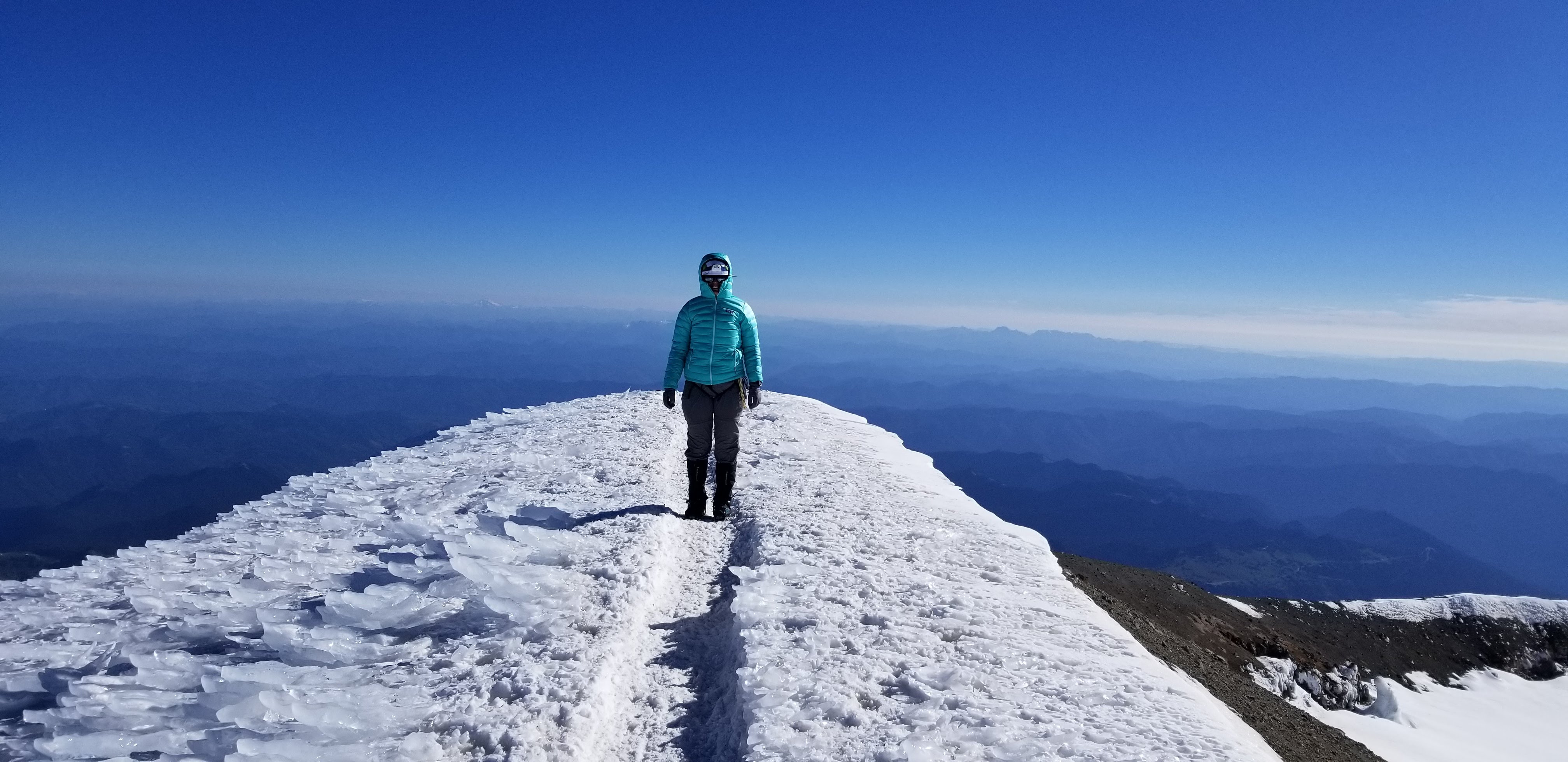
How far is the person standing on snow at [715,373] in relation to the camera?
30.9 ft

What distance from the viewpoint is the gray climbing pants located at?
31.7 feet

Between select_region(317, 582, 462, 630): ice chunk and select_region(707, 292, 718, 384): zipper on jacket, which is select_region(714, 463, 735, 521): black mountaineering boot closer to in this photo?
select_region(707, 292, 718, 384): zipper on jacket

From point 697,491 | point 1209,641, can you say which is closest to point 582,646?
point 697,491

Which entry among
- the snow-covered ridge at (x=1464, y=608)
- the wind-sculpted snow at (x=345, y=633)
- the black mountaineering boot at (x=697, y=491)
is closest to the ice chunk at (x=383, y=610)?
the wind-sculpted snow at (x=345, y=633)

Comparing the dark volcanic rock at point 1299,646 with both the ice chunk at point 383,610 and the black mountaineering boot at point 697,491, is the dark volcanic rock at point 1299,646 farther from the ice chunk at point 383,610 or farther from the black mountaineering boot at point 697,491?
the ice chunk at point 383,610

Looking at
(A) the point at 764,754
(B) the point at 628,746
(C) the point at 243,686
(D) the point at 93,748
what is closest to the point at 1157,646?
(A) the point at 764,754

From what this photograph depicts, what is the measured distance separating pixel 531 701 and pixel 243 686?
2102 mm

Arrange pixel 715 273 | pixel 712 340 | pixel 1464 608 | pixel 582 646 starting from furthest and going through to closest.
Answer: pixel 1464 608 < pixel 712 340 < pixel 715 273 < pixel 582 646

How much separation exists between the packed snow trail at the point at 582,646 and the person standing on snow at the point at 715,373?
796 millimetres

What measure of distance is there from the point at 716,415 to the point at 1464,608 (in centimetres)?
2684

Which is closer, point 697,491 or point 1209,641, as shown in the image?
point 697,491

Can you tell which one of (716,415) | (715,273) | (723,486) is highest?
(715,273)

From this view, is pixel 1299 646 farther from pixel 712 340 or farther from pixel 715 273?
pixel 715 273

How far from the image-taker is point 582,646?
563 centimetres
